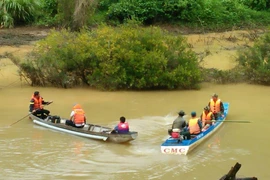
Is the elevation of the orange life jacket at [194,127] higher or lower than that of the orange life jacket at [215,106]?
lower

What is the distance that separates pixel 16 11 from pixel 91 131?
2147 centimetres

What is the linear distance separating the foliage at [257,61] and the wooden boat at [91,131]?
10284mm

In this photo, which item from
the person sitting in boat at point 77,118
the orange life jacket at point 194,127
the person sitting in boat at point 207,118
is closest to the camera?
the orange life jacket at point 194,127

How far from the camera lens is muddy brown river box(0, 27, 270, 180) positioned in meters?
15.5

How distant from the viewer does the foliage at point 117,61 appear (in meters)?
24.8

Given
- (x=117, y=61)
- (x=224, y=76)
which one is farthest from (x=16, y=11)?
(x=224, y=76)

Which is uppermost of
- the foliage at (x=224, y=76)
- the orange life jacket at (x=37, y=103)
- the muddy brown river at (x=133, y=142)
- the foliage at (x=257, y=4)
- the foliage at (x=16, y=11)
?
the foliage at (x=257, y=4)

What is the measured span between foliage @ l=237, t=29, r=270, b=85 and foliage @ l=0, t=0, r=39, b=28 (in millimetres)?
16732

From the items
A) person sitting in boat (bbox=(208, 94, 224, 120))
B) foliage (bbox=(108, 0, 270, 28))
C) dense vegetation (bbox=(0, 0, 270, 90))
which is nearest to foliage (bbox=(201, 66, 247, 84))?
dense vegetation (bbox=(0, 0, 270, 90))

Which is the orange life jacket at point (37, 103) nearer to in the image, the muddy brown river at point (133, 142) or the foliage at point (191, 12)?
the muddy brown river at point (133, 142)

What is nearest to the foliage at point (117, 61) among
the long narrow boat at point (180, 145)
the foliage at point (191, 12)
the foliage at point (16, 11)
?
the long narrow boat at point (180, 145)

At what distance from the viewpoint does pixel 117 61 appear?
25000 millimetres

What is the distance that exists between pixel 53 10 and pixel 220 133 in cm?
2377

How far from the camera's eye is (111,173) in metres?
15.2
